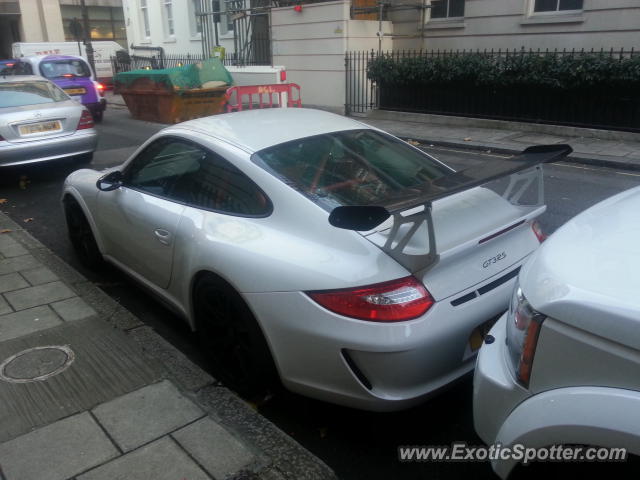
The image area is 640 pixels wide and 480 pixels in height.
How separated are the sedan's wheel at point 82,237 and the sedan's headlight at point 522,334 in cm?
373

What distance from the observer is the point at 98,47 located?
87.6ft

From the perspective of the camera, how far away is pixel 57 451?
264cm

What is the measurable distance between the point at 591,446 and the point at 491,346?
65cm

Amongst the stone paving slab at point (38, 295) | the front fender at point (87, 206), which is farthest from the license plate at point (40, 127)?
the stone paving slab at point (38, 295)

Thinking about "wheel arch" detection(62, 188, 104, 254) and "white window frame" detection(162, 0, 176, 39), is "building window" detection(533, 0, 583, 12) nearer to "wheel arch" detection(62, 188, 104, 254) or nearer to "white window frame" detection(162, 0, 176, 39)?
"wheel arch" detection(62, 188, 104, 254)

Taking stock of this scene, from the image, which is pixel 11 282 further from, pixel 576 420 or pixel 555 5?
pixel 555 5

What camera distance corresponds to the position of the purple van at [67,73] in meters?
15.1

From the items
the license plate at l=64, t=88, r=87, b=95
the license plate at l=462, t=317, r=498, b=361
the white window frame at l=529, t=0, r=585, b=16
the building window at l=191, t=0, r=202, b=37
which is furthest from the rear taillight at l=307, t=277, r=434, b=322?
the building window at l=191, t=0, r=202, b=37

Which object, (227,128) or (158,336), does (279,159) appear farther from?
(158,336)

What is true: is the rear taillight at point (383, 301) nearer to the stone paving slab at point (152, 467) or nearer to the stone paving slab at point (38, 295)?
the stone paving slab at point (152, 467)

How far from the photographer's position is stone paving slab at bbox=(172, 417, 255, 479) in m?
2.51

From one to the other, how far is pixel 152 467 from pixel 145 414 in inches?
16.4

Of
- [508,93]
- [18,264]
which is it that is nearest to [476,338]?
[18,264]

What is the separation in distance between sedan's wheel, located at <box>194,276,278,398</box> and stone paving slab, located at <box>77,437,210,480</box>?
0.57 m
